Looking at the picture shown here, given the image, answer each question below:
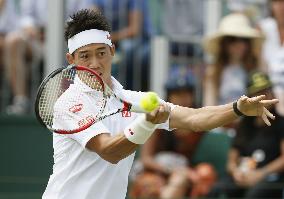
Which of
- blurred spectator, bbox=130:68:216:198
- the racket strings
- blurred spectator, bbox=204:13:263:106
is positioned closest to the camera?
the racket strings

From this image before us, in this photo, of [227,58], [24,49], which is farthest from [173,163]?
[24,49]

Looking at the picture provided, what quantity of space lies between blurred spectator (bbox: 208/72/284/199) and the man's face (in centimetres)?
359

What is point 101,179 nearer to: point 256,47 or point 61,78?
point 61,78

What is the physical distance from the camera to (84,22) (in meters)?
5.81

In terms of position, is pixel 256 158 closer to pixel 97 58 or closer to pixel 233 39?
pixel 233 39

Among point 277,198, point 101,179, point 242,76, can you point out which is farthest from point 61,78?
point 242,76

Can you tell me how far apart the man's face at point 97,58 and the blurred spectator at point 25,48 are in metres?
4.91

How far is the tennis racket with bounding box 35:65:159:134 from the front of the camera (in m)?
5.36

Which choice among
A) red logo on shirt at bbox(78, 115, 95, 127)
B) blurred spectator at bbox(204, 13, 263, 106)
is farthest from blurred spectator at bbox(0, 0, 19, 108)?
red logo on shirt at bbox(78, 115, 95, 127)

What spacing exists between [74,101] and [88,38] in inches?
15.7

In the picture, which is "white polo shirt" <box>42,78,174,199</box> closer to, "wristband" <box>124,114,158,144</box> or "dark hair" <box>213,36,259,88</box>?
"wristband" <box>124,114,158,144</box>

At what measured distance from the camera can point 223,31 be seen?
33.1 ft

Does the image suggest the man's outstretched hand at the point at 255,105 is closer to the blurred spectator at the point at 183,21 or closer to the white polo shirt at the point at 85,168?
the white polo shirt at the point at 85,168

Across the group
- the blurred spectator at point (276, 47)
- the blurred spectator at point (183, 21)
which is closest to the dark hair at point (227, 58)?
the blurred spectator at point (276, 47)
